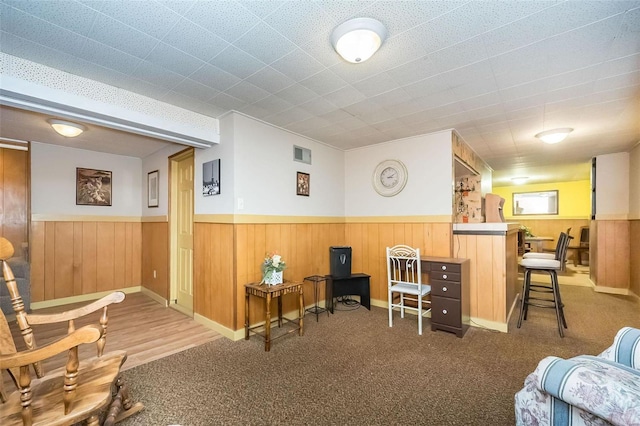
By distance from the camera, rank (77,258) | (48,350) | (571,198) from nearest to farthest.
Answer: (48,350)
(77,258)
(571,198)

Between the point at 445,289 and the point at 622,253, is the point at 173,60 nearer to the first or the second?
the point at 445,289

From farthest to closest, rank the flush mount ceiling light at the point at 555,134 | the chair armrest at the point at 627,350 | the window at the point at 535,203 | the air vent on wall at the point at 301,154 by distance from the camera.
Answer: the window at the point at 535,203, the air vent on wall at the point at 301,154, the flush mount ceiling light at the point at 555,134, the chair armrest at the point at 627,350

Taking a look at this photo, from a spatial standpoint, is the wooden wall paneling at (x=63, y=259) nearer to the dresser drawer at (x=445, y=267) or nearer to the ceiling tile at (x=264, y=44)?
the ceiling tile at (x=264, y=44)

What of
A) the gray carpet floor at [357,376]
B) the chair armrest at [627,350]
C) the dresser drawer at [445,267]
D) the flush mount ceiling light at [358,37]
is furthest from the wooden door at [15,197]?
the chair armrest at [627,350]

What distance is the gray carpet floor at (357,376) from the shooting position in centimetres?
181

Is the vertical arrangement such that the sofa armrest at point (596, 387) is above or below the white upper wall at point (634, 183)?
below

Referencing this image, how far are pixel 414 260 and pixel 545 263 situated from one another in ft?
4.58

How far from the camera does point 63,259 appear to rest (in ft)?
13.8

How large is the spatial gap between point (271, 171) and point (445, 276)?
2351mm

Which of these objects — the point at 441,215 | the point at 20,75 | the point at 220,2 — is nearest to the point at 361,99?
the point at 220,2

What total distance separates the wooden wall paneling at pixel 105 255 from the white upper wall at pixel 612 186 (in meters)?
8.55

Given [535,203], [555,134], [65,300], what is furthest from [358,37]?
[535,203]

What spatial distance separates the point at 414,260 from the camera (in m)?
3.43

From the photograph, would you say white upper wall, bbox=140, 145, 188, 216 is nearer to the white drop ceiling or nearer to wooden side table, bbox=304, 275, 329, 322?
the white drop ceiling
